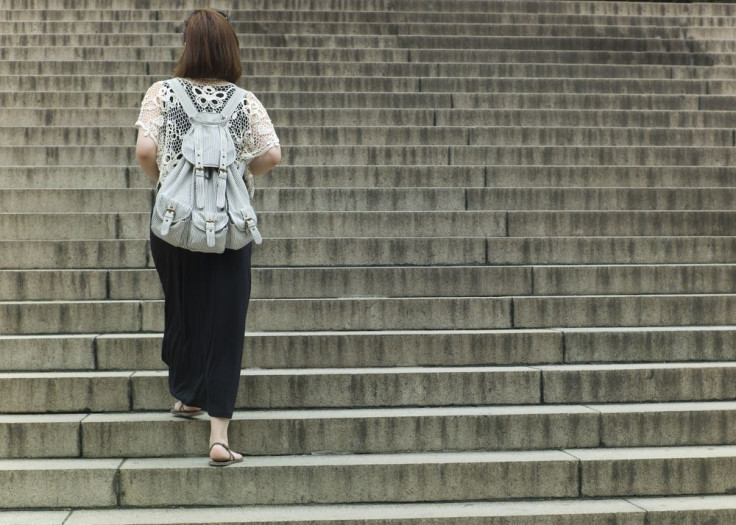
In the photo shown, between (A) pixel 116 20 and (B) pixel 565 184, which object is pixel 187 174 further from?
(A) pixel 116 20

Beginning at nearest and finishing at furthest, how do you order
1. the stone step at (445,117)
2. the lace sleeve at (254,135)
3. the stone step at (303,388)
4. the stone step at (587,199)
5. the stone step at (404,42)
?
the lace sleeve at (254,135)
the stone step at (303,388)
the stone step at (587,199)
the stone step at (445,117)
the stone step at (404,42)

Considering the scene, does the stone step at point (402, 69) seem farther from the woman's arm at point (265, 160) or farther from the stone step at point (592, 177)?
the woman's arm at point (265, 160)

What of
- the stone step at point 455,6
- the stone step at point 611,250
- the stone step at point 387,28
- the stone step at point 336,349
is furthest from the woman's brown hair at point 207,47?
the stone step at point 455,6

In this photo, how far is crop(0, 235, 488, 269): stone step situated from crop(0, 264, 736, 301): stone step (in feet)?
0.81

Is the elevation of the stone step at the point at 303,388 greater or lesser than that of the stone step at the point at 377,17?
lesser

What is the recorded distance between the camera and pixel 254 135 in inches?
141

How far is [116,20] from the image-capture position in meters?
9.28

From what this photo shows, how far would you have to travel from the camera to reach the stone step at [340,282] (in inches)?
190

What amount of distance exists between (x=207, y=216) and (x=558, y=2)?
789 cm

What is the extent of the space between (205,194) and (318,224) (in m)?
2.15

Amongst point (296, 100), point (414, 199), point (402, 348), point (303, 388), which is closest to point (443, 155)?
point (414, 199)

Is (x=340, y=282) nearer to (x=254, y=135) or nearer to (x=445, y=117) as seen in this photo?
(x=254, y=135)

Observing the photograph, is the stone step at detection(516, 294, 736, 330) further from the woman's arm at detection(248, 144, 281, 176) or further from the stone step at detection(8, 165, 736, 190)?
the woman's arm at detection(248, 144, 281, 176)

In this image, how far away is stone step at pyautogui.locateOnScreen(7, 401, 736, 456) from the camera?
389 centimetres
